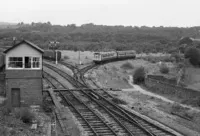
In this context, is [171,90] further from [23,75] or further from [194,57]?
[194,57]

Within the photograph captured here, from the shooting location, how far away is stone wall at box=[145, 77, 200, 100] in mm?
27453

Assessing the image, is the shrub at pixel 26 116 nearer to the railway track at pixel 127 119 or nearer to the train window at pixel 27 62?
the train window at pixel 27 62

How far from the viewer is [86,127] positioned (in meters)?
18.5

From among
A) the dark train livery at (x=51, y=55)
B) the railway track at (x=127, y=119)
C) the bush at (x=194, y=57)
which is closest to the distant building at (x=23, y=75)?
the railway track at (x=127, y=119)

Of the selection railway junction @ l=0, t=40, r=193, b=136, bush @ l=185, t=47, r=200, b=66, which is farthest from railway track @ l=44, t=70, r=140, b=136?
bush @ l=185, t=47, r=200, b=66

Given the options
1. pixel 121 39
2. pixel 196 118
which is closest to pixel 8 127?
pixel 196 118

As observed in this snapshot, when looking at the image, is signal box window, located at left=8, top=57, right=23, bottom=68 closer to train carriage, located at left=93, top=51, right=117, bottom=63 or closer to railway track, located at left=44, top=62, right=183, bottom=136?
railway track, located at left=44, top=62, right=183, bottom=136

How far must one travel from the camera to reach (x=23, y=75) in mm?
22594

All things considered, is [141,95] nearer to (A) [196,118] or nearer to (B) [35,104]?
(A) [196,118]

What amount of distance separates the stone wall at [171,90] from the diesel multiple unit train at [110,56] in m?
16.9

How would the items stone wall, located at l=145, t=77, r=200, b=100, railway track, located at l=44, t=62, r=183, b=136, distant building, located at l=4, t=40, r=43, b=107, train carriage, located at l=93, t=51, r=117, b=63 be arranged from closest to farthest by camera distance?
railway track, located at l=44, t=62, r=183, b=136, distant building, located at l=4, t=40, r=43, b=107, stone wall, located at l=145, t=77, r=200, b=100, train carriage, located at l=93, t=51, r=117, b=63

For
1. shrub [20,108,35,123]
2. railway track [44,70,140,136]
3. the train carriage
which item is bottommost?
railway track [44,70,140,136]

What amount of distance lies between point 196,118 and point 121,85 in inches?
591

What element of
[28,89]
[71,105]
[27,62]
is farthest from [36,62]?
[71,105]
